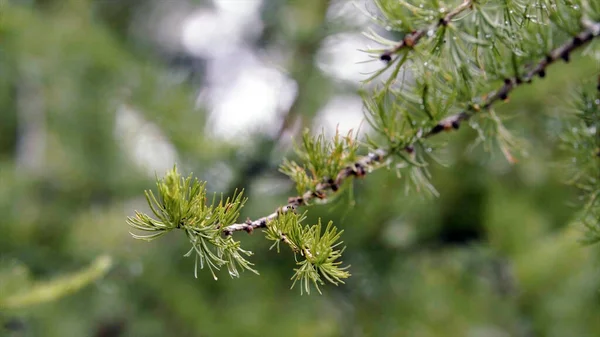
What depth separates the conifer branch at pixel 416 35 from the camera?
28 centimetres

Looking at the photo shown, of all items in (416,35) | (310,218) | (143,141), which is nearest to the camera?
(416,35)

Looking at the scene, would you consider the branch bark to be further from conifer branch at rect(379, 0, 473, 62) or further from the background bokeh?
the background bokeh

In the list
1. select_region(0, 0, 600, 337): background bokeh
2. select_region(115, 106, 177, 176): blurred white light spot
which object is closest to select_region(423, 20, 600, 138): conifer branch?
select_region(0, 0, 600, 337): background bokeh

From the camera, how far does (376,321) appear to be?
0.88 m

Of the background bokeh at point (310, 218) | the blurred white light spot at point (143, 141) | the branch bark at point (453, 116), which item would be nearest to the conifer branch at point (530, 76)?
the branch bark at point (453, 116)

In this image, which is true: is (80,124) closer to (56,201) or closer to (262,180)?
(56,201)

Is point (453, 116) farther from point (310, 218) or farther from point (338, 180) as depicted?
point (310, 218)

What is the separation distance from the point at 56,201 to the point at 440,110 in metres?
0.97

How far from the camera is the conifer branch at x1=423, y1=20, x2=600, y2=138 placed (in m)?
0.34

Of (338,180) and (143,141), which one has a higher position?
(143,141)

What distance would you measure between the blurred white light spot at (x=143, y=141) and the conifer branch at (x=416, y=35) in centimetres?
69

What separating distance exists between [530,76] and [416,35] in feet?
0.35

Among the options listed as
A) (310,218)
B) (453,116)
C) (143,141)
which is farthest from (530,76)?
(143,141)

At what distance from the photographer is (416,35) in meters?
0.28
